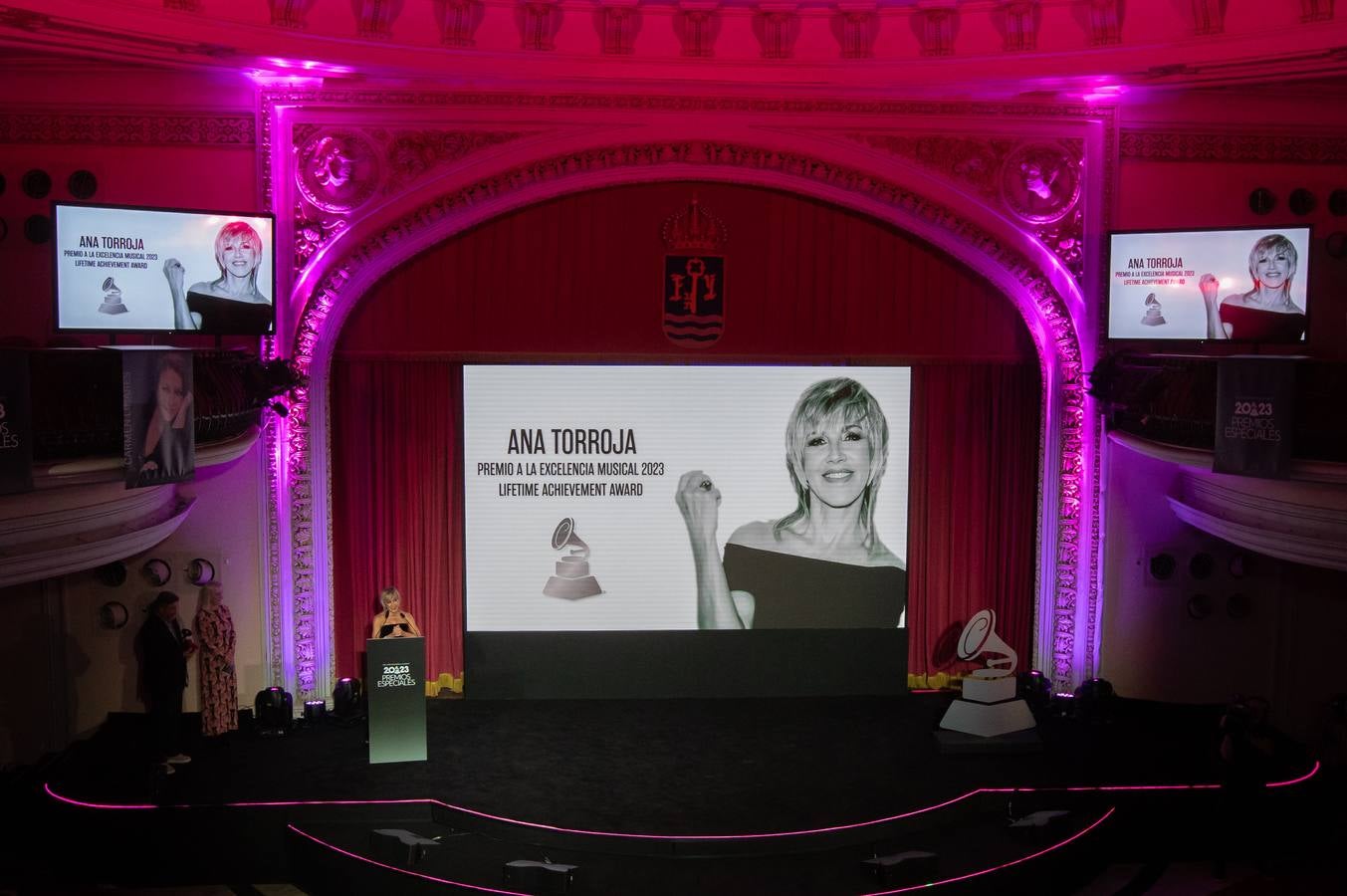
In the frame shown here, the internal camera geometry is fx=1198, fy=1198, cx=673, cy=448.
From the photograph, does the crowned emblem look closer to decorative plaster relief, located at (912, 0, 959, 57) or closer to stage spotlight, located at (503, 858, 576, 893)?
decorative plaster relief, located at (912, 0, 959, 57)

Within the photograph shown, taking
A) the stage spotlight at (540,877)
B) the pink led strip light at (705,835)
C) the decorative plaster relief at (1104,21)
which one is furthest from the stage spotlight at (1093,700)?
the decorative plaster relief at (1104,21)

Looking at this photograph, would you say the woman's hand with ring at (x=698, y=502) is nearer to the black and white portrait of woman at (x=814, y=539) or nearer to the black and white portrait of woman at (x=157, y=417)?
the black and white portrait of woman at (x=814, y=539)

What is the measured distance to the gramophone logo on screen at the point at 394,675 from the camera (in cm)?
832

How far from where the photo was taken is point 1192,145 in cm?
941

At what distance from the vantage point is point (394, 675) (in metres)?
8.34

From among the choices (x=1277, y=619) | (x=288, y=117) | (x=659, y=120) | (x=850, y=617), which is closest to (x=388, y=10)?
Answer: (x=288, y=117)

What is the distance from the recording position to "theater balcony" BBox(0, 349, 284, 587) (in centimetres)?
638

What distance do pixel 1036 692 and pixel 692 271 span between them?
443 cm

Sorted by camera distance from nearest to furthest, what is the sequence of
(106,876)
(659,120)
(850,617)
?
(106,876), (659,120), (850,617)

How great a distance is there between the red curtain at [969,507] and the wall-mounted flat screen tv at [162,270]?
5229 mm

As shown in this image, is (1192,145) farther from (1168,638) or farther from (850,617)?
(850,617)

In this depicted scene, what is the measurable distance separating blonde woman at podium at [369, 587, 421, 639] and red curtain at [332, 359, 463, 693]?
60cm

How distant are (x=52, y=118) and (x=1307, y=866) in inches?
402

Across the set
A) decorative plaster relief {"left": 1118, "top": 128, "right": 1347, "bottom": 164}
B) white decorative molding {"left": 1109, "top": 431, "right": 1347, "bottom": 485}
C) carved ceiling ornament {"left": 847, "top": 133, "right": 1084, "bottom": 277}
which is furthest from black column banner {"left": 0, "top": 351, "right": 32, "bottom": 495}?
decorative plaster relief {"left": 1118, "top": 128, "right": 1347, "bottom": 164}
